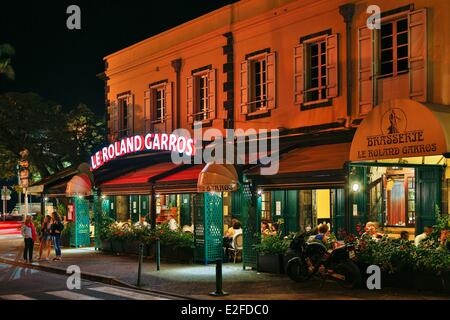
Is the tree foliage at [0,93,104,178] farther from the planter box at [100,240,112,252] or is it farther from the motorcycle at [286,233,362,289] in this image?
the motorcycle at [286,233,362,289]

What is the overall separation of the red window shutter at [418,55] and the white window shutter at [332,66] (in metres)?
2.35

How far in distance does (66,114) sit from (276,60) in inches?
622

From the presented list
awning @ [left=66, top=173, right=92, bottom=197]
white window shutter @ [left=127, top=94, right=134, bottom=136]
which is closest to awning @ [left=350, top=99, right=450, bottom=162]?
awning @ [left=66, top=173, right=92, bottom=197]

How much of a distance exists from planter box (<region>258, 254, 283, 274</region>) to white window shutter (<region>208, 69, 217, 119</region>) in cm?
673

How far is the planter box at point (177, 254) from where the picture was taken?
18.6 metres

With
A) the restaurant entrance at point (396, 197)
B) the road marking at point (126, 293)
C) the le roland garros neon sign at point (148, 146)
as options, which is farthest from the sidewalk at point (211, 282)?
the le roland garros neon sign at point (148, 146)

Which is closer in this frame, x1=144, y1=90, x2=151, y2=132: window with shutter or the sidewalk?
the sidewalk

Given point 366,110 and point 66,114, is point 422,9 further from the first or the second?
point 66,114

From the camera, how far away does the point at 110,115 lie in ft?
89.9

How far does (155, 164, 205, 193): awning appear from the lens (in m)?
18.2

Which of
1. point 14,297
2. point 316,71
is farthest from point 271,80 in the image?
point 14,297

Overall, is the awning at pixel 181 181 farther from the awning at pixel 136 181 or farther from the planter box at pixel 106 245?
the planter box at pixel 106 245

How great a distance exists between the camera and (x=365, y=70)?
16.2 meters
